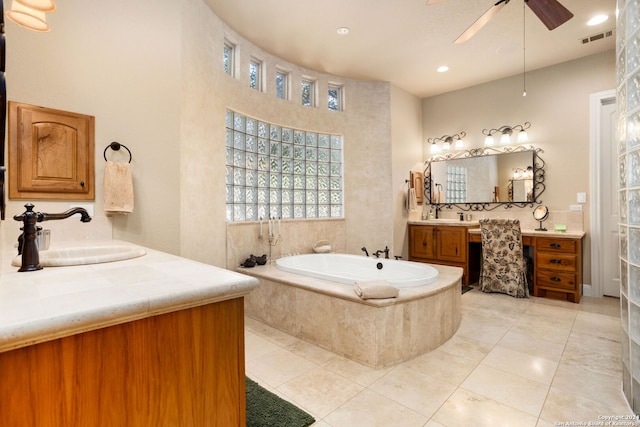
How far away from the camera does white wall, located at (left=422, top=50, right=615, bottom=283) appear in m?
3.88

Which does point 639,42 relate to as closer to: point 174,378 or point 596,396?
point 596,396

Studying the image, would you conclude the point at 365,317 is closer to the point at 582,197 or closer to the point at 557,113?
the point at 582,197

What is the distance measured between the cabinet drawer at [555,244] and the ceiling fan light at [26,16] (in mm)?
4781

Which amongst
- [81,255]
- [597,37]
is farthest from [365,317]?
[597,37]

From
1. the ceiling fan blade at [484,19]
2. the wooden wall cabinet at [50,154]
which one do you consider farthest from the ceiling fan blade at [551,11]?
the wooden wall cabinet at [50,154]

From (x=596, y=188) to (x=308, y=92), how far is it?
389 cm

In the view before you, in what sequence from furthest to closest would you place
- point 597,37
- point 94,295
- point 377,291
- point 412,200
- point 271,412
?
point 412,200, point 597,37, point 377,291, point 271,412, point 94,295

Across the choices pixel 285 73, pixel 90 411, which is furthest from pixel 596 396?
pixel 285 73

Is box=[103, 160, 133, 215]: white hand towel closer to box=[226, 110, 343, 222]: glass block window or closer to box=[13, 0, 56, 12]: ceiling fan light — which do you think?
box=[13, 0, 56, 12]: ceiling fan light

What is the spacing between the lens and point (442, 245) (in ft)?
15.2

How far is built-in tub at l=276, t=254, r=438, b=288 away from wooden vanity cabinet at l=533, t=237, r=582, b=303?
163cm

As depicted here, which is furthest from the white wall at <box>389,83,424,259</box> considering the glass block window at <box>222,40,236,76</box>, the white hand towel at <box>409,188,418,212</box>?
the glass block window at <box>222,40,236,76</box>

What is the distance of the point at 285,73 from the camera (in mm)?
4078

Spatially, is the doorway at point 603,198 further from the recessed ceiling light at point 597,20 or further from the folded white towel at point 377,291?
the folded white towel at point 377,291
